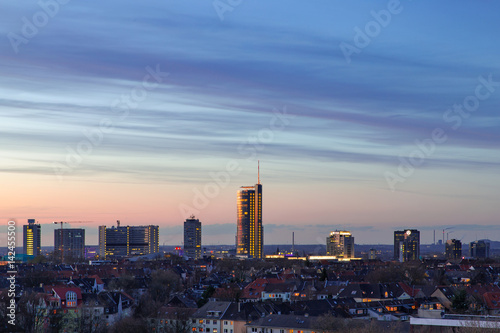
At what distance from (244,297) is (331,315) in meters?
28.4

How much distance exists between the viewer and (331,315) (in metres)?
60.8

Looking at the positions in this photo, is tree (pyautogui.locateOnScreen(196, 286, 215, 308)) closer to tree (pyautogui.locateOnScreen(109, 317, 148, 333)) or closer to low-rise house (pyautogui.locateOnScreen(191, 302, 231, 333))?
low-rise house (pyautogui.locateOnScreen(191, 302, 231, 333))

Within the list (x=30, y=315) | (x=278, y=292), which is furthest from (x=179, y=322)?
(x=278, y=292)

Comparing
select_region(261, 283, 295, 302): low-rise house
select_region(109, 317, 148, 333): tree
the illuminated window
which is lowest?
select_region(261, 283, 295, 302): low-rise house

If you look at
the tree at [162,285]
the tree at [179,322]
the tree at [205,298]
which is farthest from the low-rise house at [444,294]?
the tree at [179,322]

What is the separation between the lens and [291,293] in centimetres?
9325

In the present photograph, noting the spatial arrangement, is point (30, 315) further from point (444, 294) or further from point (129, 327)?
point (444, 294)

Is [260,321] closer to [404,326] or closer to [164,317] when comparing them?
[164,317]

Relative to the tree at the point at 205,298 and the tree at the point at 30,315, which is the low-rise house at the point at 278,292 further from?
the tree at the point at 30,315

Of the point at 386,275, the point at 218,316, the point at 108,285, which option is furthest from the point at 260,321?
the point at 386,275

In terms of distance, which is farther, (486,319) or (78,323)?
(78,323)

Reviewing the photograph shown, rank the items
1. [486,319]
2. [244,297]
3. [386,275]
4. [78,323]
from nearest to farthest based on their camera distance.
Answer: [486,319] < [78,323] < [244,297] < [386,275]

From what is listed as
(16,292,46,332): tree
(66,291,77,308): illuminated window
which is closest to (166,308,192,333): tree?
(16,292,46,332): tree

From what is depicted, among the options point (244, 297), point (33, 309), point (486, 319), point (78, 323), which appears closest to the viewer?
point (486, 319)
